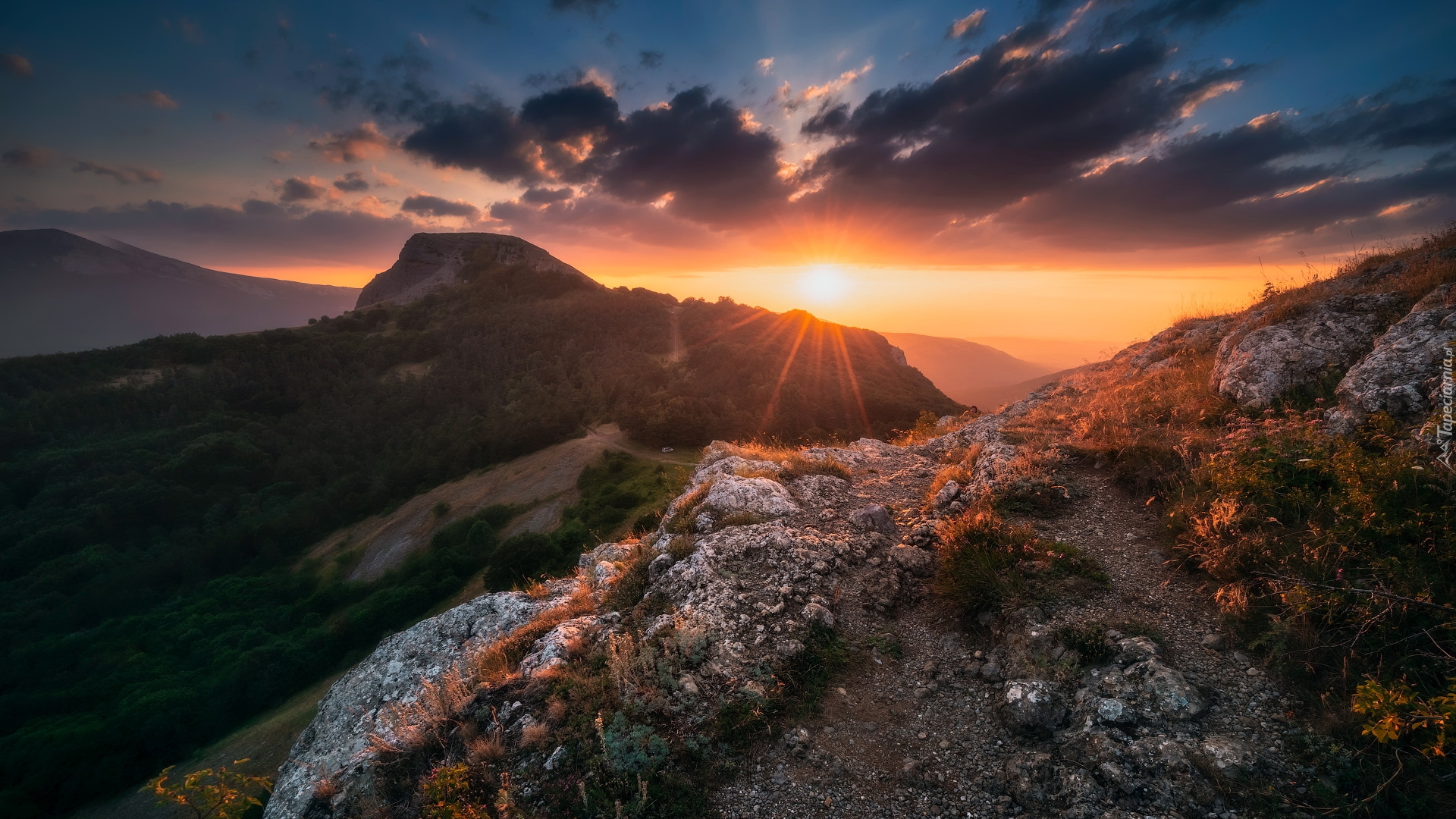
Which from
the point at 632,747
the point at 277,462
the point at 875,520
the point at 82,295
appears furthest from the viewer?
the point at 82,295

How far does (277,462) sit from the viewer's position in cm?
6850

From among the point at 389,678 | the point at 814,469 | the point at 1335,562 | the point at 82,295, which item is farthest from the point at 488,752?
the point at 82,295

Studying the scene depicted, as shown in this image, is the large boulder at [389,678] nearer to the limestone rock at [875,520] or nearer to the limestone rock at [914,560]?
the limestone rock at [875,520]

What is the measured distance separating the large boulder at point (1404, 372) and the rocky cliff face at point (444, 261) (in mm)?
130288

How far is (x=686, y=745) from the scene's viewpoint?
16.9ft

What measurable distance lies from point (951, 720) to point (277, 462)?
3576 inches

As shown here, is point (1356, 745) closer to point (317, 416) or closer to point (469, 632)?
point (469, 632)

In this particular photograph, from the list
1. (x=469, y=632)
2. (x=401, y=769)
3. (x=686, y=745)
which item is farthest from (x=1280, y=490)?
(x=469, y=632)

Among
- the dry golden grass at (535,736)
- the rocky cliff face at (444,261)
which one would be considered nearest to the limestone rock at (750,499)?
the dry golden grass at (535,736)

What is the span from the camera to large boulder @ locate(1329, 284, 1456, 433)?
6.59 metres

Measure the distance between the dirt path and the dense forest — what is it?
1221 inches

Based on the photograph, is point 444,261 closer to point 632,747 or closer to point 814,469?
point 814,469

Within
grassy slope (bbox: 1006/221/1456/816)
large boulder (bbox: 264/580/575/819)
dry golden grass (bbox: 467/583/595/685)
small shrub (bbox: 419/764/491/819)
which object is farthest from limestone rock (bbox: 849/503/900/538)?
small shrub (bbox: 419/764/491/819)

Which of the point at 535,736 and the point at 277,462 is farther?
the point at 277,462
